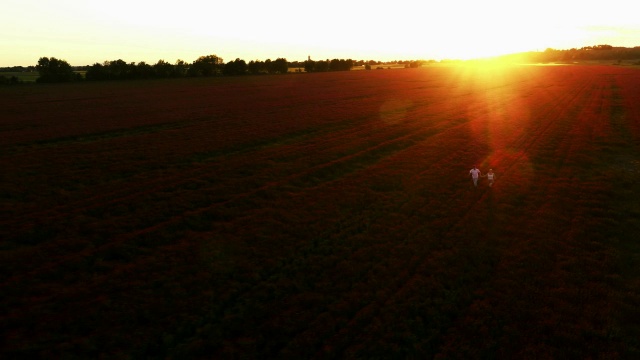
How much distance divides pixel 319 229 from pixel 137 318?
761 centimetres

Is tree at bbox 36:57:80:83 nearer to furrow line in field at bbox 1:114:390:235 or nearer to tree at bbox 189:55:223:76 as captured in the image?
tree at bbox 189:55:223:76

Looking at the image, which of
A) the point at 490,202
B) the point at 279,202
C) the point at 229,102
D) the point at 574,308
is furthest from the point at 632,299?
the point at 229,102

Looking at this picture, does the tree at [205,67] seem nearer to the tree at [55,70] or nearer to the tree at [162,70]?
the tree at [162,70]

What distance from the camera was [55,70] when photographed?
120 meters

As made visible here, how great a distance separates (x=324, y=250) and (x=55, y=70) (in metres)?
144

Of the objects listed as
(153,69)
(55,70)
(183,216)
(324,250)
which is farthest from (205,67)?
(324,250)

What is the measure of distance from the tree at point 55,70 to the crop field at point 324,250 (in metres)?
111

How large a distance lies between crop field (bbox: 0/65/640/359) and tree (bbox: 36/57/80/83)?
110703 mm

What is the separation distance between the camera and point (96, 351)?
9.12 m

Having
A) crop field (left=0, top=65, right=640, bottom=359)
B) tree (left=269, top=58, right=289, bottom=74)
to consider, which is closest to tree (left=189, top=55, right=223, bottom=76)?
tree (left=269, top=58, right=289, bottom=74)

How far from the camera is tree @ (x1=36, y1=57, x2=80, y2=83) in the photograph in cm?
11794

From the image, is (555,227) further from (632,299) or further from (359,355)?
(359,355)

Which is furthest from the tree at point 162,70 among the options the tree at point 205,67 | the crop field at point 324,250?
the crop field at point 324,250

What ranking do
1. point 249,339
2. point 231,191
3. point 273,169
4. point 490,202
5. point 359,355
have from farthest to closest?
point 273,169, point 231,191, point 490,202, point 249,339, point 359,355
